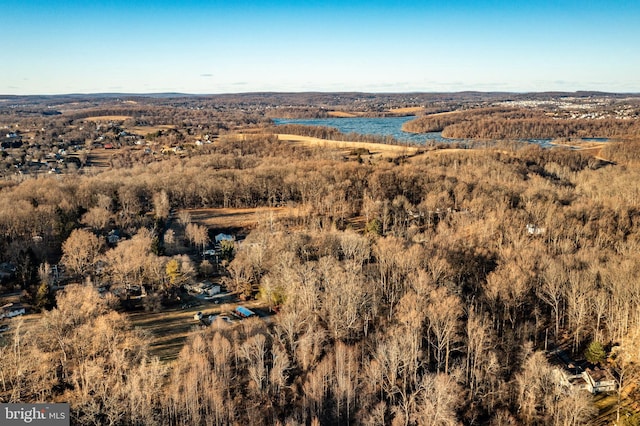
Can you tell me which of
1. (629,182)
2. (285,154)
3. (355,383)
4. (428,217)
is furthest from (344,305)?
(285,154)

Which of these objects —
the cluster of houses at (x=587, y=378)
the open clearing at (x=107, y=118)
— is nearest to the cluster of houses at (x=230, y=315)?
the cluster of houses at (x=587, y=378)

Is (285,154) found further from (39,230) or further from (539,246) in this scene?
(539,246)

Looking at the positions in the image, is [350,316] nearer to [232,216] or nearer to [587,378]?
[587,378]

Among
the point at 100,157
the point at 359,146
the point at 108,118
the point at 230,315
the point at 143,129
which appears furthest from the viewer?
the point at 108,118

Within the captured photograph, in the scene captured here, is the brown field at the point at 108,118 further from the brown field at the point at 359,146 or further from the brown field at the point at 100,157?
the brown field at the point at 359,146

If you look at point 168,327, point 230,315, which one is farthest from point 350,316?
point 168,327

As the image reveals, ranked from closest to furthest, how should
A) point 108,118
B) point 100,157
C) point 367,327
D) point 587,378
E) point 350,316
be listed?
point 587,378, point 350,316, point 367,327, point 100,157, point 108,118

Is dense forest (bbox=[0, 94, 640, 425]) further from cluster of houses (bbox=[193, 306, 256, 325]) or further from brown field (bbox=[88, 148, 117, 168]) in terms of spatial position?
brown field (bbox=[88, 148, 117, 168])

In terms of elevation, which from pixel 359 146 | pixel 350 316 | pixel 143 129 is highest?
pixel 143 129
